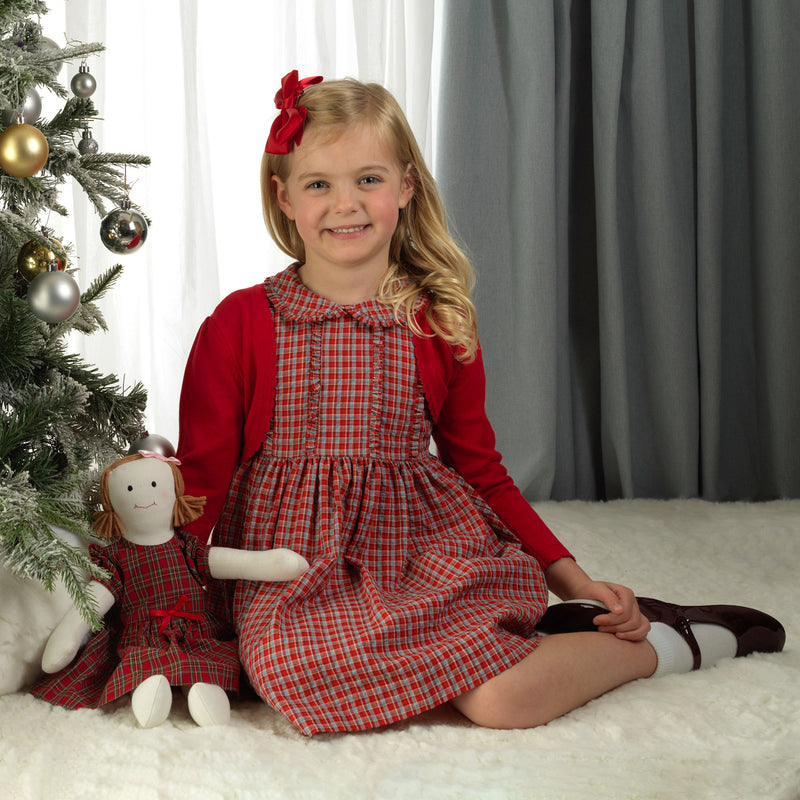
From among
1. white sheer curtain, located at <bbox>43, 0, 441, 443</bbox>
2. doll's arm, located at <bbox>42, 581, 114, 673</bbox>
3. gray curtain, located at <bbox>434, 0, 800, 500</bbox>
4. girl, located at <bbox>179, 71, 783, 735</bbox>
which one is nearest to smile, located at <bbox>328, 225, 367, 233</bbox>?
girl, located at <bbox>179, 71, 783, 735</bbox>

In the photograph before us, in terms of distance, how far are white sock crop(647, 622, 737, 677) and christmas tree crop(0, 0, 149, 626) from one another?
71cm

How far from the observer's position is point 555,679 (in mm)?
1129

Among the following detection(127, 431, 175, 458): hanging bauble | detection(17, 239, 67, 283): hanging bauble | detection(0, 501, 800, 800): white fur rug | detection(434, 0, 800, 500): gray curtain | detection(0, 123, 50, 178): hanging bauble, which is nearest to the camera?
detection(0, 501, 800, 800): white fur rug

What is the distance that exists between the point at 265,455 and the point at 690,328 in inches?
56.1

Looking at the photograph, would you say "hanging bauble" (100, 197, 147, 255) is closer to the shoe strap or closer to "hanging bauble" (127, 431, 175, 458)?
"hanging bauble" (127, 431, 175, 458)

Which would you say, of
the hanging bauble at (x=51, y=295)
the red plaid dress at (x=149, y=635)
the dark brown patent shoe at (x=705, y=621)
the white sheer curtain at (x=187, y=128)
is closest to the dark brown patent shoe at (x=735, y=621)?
the dark brown patent shoe at (x=705, y=621)

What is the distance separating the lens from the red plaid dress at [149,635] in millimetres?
1093

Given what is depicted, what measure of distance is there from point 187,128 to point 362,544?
3.89 ft

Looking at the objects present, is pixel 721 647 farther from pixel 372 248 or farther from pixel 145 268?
pixel 145 268

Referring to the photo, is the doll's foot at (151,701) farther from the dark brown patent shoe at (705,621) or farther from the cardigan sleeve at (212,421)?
the dark brown patent shoe at (705,621)

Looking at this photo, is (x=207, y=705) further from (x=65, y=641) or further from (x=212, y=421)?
(x=212, y=421)

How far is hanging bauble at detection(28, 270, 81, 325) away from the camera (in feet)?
3.33

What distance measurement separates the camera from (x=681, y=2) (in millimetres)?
2375

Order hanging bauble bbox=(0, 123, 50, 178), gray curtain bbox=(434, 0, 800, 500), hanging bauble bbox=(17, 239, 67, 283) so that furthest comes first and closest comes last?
gray curtain bbox=(434, 0, 800, 500) → hanging bauble bbox=(17, 239, 67, 283) → hanging bauble bbox=(0, 123, 50, 178)
